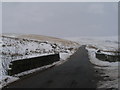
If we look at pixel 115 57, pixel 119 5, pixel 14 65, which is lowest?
pixel 115 57

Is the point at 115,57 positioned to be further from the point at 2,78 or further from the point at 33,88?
the point at 33,88

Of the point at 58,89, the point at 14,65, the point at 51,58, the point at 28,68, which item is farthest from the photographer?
the point at 51,58

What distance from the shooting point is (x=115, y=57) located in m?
40.9

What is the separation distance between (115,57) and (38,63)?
18850 mm

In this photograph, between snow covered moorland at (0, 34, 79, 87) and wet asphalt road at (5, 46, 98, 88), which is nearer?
wet asphalt road at (5, 46, 98, 88)

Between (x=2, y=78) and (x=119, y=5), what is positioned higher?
(x=119, y=5)

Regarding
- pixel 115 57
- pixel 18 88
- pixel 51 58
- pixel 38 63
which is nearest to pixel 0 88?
pixel 18 88

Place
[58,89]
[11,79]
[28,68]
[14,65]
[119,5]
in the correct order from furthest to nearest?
[119,5], [28,68], [14,65], [11,79], [58,89]

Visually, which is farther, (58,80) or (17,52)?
(17,52)

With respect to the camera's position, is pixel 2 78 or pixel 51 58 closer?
pixel 2 78

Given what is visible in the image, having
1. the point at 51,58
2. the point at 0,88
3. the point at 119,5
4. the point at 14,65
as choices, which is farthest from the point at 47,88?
the point at 51,58

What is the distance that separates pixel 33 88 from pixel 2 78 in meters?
4.47

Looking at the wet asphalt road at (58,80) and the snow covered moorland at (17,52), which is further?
the snow covered moorland at (17,52)

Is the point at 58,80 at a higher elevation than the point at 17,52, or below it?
higher
